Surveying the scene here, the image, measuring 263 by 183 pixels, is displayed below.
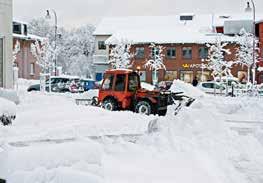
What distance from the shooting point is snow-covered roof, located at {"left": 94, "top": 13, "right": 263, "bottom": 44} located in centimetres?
6662

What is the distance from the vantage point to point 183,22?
75.2 metres

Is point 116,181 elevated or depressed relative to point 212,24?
depressed

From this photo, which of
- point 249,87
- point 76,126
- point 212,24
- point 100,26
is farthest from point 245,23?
point 76,126

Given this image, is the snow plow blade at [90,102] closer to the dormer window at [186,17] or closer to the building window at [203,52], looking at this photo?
the building window at [203,52]

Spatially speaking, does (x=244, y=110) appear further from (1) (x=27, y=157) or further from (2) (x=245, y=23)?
(2) (x=245, y=23)

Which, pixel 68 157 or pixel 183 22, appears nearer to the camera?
pixel 68 157

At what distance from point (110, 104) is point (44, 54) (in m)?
46.6

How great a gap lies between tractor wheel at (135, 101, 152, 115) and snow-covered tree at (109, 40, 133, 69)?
128 feet

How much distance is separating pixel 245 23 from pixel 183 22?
9527 mm

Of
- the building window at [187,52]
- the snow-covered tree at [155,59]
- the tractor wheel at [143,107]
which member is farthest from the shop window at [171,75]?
the tractor wheel at [143,107]

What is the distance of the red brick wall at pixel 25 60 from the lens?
7162 cm

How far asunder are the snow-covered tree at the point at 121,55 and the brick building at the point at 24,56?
13221 mm

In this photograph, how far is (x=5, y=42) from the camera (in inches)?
866

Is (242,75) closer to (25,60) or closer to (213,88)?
(213,88)
